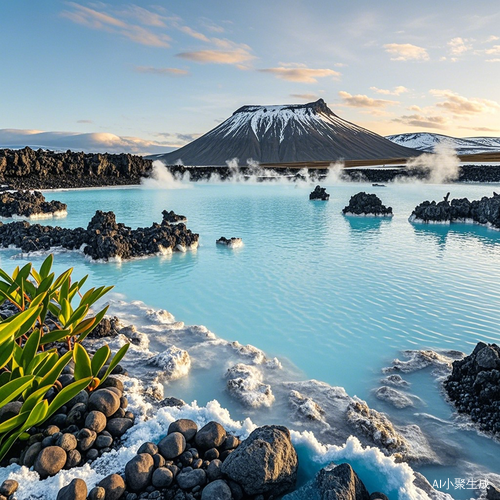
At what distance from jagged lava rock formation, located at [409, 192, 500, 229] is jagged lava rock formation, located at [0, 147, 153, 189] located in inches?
1796

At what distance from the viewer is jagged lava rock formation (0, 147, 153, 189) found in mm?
51878

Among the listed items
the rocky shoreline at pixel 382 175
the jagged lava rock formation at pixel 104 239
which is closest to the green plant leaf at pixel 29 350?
the jagged lava rock formation at pixel 104 239

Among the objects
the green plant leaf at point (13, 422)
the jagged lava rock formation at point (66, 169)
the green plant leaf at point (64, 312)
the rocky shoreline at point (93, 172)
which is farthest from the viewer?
the rocky shoreline at point (93, 172)

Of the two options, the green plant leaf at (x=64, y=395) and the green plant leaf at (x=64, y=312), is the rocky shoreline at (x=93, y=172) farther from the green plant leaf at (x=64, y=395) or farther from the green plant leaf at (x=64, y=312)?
the green plant leaf at (x=64, y=395)

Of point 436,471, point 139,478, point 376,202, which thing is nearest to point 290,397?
point 436,471

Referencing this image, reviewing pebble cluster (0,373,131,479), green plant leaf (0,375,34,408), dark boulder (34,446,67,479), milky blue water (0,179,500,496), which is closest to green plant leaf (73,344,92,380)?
pebble cluster (0,373,131,479)

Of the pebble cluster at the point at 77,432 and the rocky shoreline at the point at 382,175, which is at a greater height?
the rocky shoreline at the point at 382,175

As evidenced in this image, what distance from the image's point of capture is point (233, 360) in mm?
7020

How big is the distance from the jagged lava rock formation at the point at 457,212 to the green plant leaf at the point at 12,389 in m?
26.5

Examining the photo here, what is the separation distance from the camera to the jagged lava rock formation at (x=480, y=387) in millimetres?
5270

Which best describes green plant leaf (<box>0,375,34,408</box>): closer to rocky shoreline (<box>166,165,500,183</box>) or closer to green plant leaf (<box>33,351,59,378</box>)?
green plant leaf (<box>33,351,59,378</box>)

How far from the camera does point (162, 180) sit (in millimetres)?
63406

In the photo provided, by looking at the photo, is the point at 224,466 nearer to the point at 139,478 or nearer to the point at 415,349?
the point at 139,478

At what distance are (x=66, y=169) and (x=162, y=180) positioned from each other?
14777 mm
